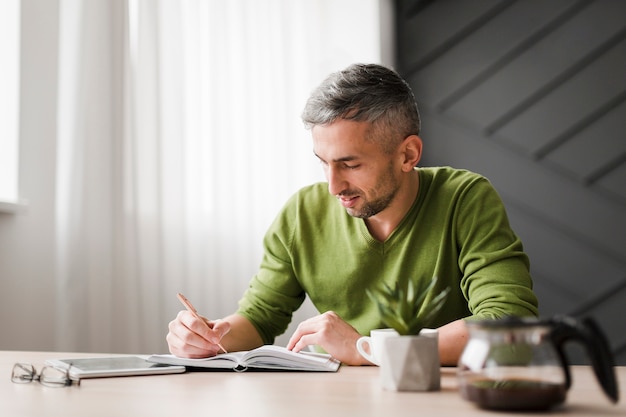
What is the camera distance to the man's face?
72.5 inches

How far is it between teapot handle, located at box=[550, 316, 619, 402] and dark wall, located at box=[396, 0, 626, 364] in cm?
241

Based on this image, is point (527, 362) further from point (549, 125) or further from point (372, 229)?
A: point (549, 125)

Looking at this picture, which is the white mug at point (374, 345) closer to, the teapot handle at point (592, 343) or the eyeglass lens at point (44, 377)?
the teapot handle at point (592, 343)

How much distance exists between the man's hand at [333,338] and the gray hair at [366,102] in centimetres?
55

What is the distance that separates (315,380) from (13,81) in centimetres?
160

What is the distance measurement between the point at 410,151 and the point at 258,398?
1074mm

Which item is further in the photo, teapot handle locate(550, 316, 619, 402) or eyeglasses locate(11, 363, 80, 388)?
eyeglasses locate(11, 363, 80, 388)

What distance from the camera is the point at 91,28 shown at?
258cm

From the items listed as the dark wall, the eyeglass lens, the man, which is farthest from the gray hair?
the dark wall

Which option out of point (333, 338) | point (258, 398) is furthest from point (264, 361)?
point (258, 398)

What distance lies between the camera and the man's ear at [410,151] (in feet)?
6.49

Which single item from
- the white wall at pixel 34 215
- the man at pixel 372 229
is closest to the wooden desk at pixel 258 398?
the man at pixel 372 229

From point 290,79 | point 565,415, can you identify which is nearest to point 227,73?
point 290,79

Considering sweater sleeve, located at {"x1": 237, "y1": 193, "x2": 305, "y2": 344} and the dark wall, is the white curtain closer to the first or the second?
the dark wall
